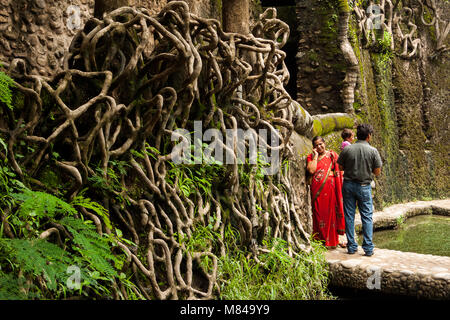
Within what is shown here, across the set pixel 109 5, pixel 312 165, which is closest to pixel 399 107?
pixel 312 165

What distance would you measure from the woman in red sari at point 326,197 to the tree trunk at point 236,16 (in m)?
1.63

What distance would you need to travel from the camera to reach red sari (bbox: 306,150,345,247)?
530cm

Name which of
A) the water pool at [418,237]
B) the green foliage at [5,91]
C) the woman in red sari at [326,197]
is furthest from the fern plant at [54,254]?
the water pool at [418,237]

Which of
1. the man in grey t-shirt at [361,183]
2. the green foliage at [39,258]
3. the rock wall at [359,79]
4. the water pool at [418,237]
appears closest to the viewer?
the green foliage at [39,258]

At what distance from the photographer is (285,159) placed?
176 inches

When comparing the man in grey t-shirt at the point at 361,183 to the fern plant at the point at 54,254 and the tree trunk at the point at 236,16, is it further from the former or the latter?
the fern plant at the point at 54,254

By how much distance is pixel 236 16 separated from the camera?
4.52 metres

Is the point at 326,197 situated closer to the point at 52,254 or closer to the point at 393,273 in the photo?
the point at 393,273

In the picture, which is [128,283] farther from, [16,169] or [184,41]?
[184,41]

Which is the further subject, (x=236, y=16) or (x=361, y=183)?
(x=361, y=183)

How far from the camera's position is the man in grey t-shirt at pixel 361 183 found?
4.94 metres

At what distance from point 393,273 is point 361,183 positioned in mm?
1071

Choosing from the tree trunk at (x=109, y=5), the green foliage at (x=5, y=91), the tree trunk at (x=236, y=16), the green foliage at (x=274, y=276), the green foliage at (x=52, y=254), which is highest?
the tree trunk at (x=236, y=16)

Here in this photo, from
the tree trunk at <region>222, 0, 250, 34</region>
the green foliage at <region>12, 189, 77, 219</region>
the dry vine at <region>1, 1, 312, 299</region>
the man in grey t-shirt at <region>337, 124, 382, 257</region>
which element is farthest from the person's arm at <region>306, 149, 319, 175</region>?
the green foliage at <region>12, 189, 77, 219</region>
